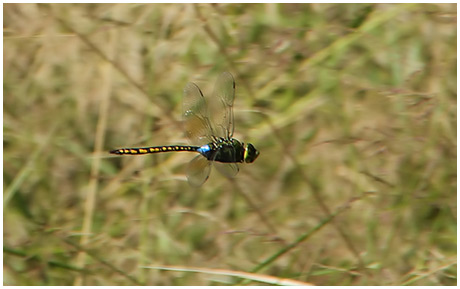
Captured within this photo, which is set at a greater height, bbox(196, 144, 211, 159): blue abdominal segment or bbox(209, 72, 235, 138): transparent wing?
bbox(209, 72, 235, 138): transparent wing

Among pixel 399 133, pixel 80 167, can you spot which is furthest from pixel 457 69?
pixel 80 167

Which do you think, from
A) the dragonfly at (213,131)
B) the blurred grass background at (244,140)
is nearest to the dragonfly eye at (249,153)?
the dragonfly at (213,131)

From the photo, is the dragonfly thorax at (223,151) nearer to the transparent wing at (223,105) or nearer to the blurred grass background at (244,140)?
the transparent wing at (223,105)

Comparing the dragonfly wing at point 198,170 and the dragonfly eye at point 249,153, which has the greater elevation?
the dragonfly eye at point 249,153

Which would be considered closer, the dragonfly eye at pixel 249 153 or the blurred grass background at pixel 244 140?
the dragonfly eye at pixel 249 153

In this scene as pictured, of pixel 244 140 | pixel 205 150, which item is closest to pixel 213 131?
pixel 205 150

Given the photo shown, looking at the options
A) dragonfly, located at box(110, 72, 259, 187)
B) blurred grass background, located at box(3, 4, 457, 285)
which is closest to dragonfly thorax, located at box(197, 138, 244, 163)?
dragonfly, located at box(110, 72, 259, 187)

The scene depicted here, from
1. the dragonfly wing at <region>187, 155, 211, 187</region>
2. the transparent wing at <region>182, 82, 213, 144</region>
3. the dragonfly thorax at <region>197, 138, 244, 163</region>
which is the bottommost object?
the dragonfly wing at <region>187, 155, 211, 187</region>

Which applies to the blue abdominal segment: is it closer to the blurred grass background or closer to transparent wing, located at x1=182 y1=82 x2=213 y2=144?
transparent wing, located at x1=182 y1=82 x2=213 y2=144
